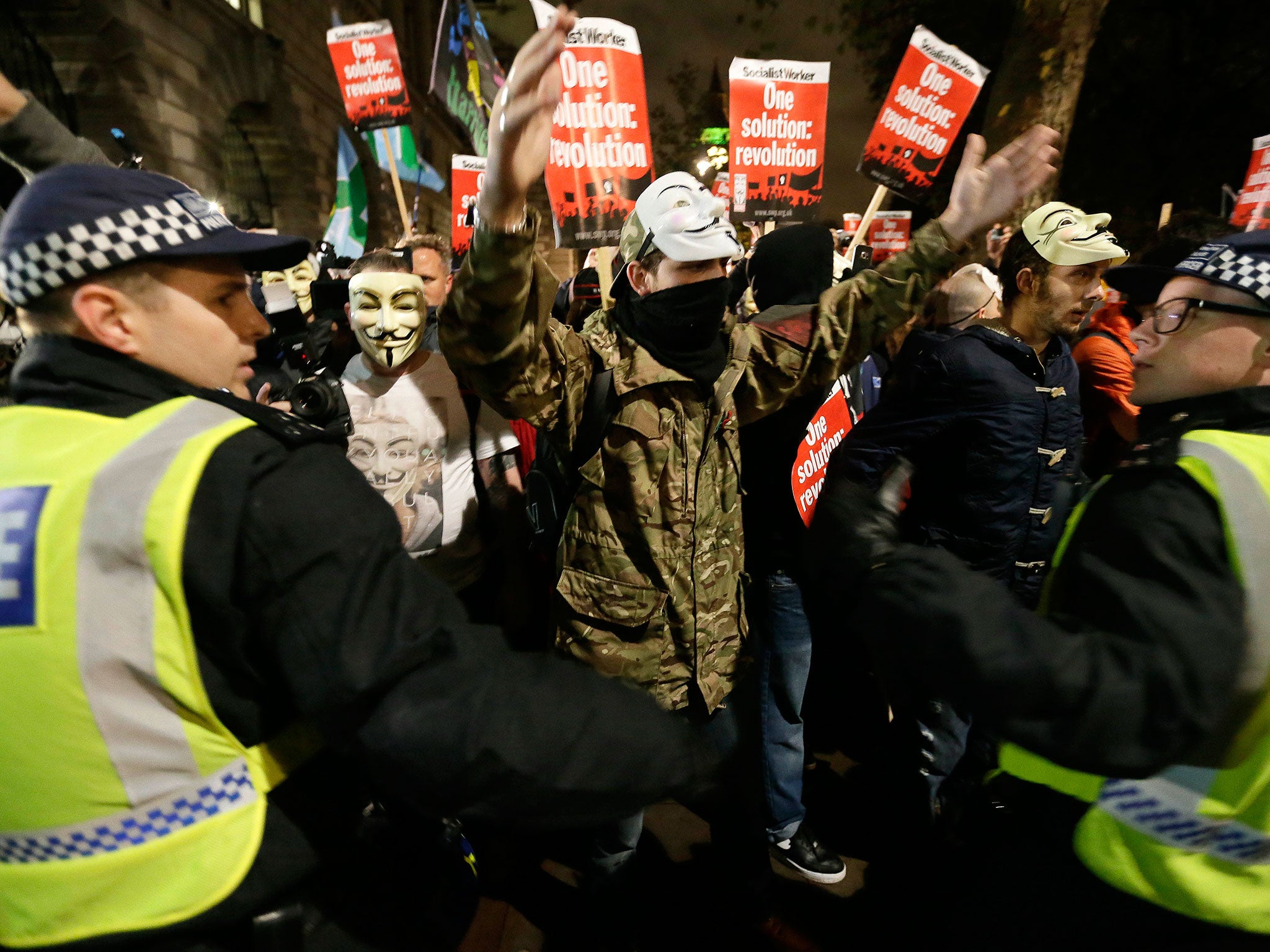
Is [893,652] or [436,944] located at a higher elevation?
[893,652]

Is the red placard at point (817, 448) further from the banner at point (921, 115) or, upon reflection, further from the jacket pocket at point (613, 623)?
the banner at point (921, 115)

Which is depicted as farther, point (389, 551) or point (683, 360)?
point (683, 360)

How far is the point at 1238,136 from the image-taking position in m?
15.6

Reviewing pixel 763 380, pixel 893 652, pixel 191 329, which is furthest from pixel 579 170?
pixel 893 652

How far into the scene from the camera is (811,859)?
286 centimetres

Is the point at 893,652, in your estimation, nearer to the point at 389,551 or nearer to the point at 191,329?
the point at 389,551

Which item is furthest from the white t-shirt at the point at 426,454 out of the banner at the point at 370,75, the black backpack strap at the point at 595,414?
the banner at the point at 370,75

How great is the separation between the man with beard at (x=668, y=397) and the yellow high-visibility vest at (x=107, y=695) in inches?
35.0

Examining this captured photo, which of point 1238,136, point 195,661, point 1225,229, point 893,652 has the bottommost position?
point 893,652

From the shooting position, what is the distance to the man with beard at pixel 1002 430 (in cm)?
260

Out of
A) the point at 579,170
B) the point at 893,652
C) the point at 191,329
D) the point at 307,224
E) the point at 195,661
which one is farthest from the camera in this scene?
the point at 307,224

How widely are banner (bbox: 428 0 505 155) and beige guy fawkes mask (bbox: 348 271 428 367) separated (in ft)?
10.2

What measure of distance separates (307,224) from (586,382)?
14517 mm

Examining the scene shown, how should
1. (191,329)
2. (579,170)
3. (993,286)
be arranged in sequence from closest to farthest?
(191,329)
(993,286)
(579,170)
